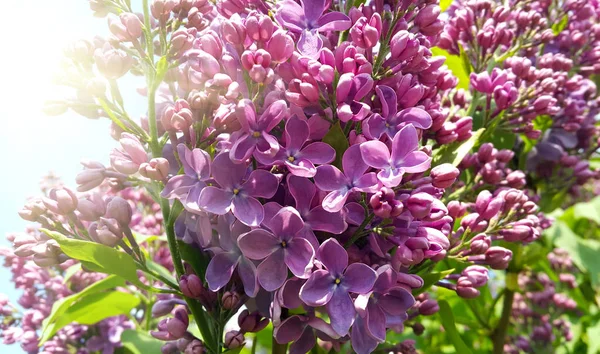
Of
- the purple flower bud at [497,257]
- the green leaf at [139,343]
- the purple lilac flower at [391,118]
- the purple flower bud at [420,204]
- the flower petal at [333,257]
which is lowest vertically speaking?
the green leaf at [139,343]

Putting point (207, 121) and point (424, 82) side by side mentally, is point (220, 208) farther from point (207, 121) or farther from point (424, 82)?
point (424, 82)

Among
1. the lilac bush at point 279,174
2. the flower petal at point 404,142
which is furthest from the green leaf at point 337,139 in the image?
the flower petal at point 404,142

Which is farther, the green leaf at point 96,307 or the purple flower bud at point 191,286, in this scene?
the green leaf at point 96,307

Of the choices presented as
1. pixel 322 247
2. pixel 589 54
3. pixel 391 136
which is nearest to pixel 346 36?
pixel 391 136

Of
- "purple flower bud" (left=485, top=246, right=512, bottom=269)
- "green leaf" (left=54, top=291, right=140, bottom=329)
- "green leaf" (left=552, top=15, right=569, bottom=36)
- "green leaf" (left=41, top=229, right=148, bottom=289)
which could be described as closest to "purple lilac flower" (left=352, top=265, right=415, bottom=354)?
"purple flower bud" (left=485, top=246, right=512, bottom=269)

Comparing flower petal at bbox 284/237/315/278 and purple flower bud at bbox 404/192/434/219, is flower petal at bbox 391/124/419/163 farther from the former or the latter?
flower petal at bbox 284/237/315/278

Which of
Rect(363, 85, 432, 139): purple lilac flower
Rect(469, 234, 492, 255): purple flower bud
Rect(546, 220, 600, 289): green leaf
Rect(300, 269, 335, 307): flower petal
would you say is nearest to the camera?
Rect(300, 269, 335, 307): flower petal

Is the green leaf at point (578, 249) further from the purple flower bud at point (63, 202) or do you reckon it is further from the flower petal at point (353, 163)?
the purple flower bud at point (63, 202)
